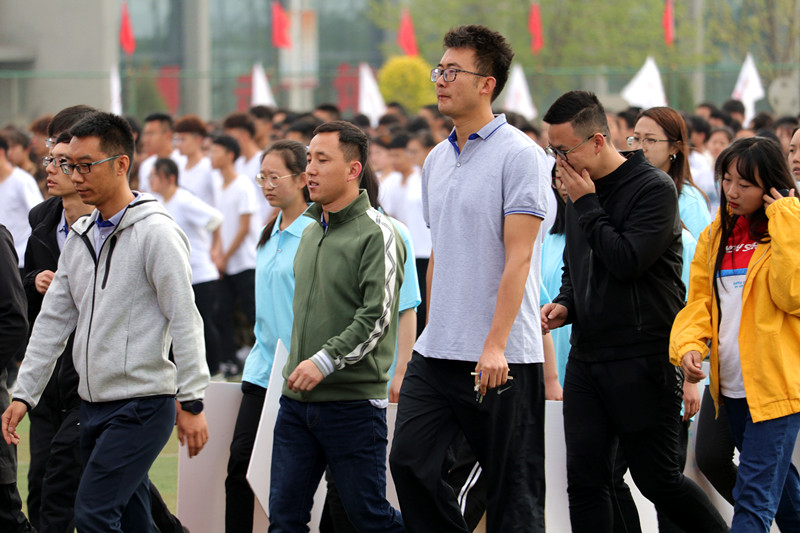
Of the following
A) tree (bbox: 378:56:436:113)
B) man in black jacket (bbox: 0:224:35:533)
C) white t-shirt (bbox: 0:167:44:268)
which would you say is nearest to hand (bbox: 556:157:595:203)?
man in black jacket (bbox: 0:224:35:533)

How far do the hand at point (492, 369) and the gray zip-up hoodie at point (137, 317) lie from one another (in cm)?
109

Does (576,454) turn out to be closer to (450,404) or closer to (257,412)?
(450,404)

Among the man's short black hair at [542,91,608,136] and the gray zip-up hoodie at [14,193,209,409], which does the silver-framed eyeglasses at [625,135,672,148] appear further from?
the gray zip-up hoodie at [14,193,209,409]

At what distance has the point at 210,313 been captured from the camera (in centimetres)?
1057

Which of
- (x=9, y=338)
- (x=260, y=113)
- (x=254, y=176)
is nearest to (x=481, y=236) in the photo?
(x=9, y=338)

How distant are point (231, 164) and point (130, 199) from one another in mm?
6645

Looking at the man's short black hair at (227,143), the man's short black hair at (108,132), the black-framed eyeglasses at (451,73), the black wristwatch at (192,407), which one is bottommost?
the black wristwatch at (192,407)

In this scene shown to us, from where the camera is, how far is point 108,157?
4.81m

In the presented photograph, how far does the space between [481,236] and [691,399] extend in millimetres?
1243

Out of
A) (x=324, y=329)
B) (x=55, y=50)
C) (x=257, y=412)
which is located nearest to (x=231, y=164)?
(x=257, y=412)

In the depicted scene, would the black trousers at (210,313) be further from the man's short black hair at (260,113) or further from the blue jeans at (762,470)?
the blue jeans at (762,470)

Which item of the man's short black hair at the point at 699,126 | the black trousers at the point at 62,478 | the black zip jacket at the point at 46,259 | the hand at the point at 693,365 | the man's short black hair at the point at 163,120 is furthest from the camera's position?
the man's short black hair at the point at 699,126

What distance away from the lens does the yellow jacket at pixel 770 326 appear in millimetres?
4578

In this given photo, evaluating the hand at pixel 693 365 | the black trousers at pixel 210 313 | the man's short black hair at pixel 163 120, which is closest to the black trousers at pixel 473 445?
the hand at pixel 693 365
